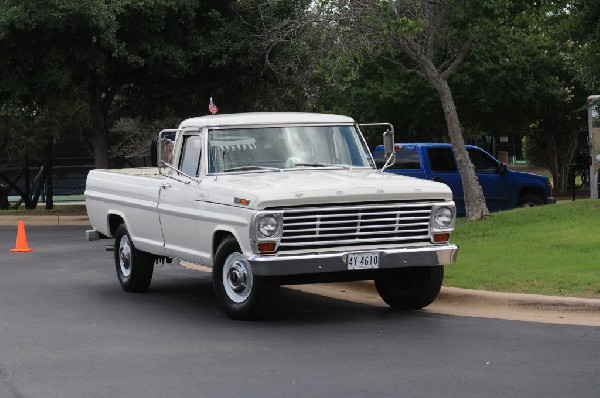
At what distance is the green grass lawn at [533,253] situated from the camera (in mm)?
12695

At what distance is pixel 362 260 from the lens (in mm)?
11234

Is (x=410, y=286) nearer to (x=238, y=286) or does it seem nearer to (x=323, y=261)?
(x=323, y=261)

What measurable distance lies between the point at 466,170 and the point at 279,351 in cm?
1351

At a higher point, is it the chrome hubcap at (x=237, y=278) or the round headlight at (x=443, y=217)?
the round headlight at (x=443, y=217)

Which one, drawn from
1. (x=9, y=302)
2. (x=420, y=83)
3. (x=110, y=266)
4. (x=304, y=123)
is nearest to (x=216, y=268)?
(x=304, y=123)

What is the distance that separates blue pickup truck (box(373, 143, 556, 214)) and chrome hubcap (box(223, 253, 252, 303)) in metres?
14.7

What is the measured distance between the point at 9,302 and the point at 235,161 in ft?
10.7

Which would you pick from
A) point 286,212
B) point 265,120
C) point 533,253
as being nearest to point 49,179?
point 533,253

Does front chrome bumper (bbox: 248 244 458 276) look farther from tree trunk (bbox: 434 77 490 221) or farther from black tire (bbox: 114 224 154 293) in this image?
tree trunk (bbox: 434 77 490 221)

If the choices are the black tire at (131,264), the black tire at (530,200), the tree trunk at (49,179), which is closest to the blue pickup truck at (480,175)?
the black tire at (530,200)

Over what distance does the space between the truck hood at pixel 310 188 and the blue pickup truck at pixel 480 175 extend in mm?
14016

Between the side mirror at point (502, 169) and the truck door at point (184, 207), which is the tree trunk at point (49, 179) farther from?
the truck door at point (184, 207)

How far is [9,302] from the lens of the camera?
13727 mm

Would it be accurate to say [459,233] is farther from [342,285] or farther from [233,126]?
[233,126]
